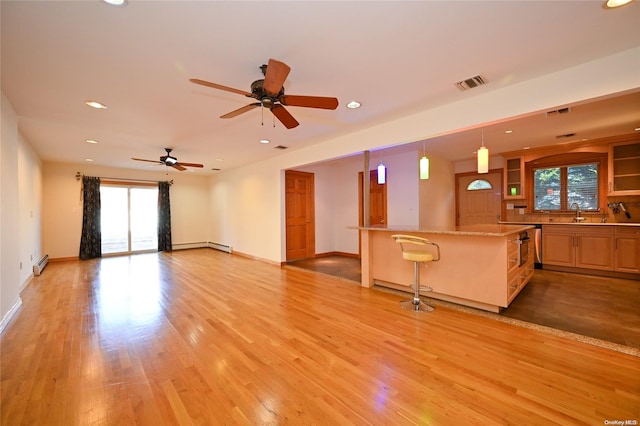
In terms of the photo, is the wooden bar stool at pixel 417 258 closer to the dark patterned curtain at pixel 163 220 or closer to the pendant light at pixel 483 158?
the pendant light at pixel 483 158

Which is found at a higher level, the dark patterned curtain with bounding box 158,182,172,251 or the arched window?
the arched window

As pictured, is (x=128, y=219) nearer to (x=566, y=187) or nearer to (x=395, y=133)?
(x=395, y=133)

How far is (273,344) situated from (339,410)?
1.05 m

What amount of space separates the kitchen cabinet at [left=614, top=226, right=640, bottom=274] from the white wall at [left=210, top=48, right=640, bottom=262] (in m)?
3.78

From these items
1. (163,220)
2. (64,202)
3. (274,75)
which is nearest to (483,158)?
(274,75)

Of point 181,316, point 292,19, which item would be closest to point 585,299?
point 292,19

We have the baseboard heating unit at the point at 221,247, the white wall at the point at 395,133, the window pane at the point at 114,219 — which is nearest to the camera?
the white wall at the point at 395,133

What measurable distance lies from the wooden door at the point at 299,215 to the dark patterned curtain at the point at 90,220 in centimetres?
553

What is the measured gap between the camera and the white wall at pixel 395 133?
2488 mm

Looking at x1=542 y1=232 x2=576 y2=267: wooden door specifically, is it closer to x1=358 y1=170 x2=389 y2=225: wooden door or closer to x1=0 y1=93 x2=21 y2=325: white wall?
x1=358 y1=170 x2=389 y2=225: wooden door

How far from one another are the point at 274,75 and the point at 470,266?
321cm

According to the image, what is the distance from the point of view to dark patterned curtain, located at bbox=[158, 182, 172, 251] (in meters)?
8.66

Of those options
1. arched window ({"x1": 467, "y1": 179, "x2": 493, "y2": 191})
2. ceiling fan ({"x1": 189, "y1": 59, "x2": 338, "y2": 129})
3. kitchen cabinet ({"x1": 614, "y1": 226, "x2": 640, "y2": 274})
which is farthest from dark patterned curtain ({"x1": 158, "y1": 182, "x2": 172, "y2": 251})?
kitchen cabinet ({"x1": 614, "y1": 226, "x2": 640, "y2": 274})

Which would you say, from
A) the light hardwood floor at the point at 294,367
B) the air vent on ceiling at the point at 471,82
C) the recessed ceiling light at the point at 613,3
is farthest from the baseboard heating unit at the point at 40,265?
the recessed ceiling light at the point at 613,3
